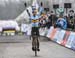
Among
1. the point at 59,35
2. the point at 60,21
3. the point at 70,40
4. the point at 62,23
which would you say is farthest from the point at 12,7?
the point at 70,40

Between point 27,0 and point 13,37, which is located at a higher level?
point 27,0

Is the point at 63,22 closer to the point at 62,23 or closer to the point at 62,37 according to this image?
the point at 62,23

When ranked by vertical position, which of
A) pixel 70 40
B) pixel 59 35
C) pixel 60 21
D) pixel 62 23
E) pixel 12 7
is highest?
pixel 12 7

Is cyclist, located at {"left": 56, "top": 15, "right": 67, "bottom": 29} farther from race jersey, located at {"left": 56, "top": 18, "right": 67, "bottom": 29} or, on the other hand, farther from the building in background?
the building in background

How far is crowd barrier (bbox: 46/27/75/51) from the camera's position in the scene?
2078cm

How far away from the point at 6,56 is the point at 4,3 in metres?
20.1

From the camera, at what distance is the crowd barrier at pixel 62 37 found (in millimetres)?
20781

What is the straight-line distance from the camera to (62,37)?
23.5m

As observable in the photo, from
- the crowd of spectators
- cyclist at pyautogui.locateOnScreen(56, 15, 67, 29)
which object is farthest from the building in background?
cyclist at pyautogui.locateOnScreen(56, 15, 67, 29)

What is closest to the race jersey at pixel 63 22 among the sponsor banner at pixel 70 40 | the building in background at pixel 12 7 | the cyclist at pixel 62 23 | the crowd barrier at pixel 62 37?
the cyclist at pixel 62 23

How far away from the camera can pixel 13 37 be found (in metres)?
28.6

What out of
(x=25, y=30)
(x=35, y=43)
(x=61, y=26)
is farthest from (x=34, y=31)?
(x=25, y=30)

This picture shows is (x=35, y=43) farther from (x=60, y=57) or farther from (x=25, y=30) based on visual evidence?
(x=25, y=30)

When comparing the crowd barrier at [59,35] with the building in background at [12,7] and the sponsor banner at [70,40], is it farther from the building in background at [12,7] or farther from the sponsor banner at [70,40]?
the building in background at [12,7]
